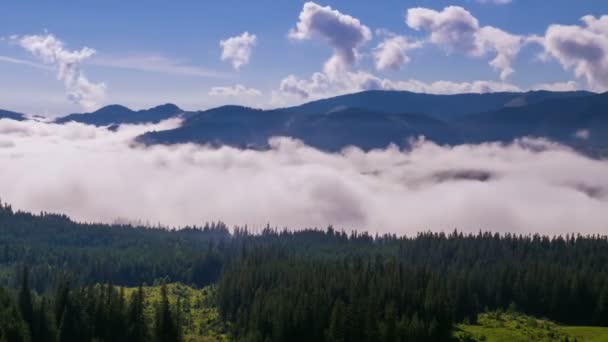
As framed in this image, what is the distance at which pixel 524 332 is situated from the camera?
180 metres

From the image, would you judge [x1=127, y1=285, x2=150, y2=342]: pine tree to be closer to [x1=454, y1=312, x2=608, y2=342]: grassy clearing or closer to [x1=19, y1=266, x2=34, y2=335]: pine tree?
[x1=19, y1=266, x2=34, y2=335]: pine tree

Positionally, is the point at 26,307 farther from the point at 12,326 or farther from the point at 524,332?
the point at 524,332

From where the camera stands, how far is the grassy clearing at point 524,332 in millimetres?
172587

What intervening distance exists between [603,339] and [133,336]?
112 meters

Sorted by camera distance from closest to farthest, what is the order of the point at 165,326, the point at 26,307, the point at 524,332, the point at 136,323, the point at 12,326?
the point at 12,326, the point at 26,307, the point at 165,326, the point at 136,323, the point at 524,332

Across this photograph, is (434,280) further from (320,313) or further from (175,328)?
(175,328)

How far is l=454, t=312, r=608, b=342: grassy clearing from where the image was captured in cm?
17259

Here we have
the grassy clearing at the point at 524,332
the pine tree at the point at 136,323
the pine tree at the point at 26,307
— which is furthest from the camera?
the grassy clearing at the point at 524,332

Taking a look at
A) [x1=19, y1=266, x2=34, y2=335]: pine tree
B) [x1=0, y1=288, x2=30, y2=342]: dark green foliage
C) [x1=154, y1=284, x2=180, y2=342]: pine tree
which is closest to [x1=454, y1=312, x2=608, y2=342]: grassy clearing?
[x1=154, y1=284, x2=180, y2=342]: pine tree

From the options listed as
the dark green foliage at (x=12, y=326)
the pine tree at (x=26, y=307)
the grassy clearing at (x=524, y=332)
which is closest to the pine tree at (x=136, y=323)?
the pine tree at (x=26, y=307)

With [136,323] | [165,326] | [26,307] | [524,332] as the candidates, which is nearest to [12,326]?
[26,307]

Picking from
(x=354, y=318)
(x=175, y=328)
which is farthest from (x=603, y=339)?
(x=175, y=328)

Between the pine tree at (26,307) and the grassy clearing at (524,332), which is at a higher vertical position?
the pine tree at (26,307)

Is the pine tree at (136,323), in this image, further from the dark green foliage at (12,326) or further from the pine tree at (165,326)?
the dark green foliage at (12,326)
